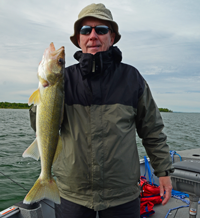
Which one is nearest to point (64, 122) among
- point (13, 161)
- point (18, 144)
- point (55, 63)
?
point (55, 63)

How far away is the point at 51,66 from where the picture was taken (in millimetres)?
2080

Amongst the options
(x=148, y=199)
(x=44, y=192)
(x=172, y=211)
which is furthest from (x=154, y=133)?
(x=172, y=211)

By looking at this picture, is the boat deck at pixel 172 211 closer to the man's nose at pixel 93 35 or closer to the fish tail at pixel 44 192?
the fish tail at pixel 44 192

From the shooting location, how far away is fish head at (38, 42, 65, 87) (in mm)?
2055

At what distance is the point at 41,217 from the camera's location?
3.23 metres

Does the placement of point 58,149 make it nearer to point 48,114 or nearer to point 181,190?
point 48,114

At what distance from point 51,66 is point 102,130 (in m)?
0.81

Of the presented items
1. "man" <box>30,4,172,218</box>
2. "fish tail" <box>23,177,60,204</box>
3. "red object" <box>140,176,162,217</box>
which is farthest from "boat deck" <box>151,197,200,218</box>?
Answer: "fish tail" <box>23,177,60,204</box>

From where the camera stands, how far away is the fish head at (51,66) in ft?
6.74

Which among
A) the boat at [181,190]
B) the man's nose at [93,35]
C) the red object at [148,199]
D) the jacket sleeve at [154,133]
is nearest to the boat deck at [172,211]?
the red object at [148,199]

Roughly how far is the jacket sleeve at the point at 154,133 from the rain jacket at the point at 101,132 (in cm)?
1

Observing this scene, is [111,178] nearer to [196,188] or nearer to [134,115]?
[134,115]

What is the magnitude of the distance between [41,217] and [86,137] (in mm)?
1993

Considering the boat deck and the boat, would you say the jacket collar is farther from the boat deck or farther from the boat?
the boat deck
